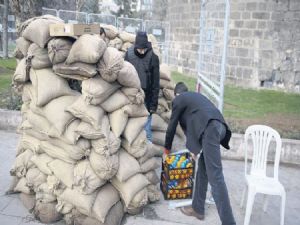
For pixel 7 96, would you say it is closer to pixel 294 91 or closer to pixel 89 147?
pixel 89 147

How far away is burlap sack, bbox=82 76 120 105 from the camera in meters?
3.79

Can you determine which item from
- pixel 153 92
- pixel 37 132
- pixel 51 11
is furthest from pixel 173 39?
pixel 37 132

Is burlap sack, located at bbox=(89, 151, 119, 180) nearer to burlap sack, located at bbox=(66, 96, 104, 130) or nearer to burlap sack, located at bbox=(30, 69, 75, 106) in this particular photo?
burlap sack, located at bbox=(66, 96, 104, 130)

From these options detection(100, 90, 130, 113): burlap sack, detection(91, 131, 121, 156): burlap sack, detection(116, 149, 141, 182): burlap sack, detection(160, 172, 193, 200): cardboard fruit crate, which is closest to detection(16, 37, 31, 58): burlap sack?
detection(100, 90, 130, 113): burlap sack

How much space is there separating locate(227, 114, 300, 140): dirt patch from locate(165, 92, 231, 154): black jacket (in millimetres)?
3068

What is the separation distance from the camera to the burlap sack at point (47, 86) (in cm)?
399

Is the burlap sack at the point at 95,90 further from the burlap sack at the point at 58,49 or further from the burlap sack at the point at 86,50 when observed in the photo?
the burlap sack at the point at 58,49

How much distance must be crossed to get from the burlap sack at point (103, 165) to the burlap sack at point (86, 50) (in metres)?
0.98

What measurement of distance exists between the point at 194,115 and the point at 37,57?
72.9 inches

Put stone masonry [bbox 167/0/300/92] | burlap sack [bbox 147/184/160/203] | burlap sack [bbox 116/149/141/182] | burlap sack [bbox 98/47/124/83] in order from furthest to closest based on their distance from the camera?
1. stone masonry [bbox 167/0/300/92]
2. burlap sack [bbox 147/184/160/203]
3. burlap sack [bbox 116/149/141/182]
4. burlap sack [bbox 98/47/124/83]

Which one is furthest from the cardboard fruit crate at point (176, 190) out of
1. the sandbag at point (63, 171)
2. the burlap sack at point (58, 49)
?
the burlap sack at point (58, 49)

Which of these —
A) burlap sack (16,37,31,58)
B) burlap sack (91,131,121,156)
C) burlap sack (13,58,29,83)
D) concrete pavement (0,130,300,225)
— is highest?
burlap sack (16,37,31,58)

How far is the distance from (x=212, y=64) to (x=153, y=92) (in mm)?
1562

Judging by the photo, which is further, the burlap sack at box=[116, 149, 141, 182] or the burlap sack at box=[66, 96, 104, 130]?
the burlap sack at box=[116, 149, 141, 182]
